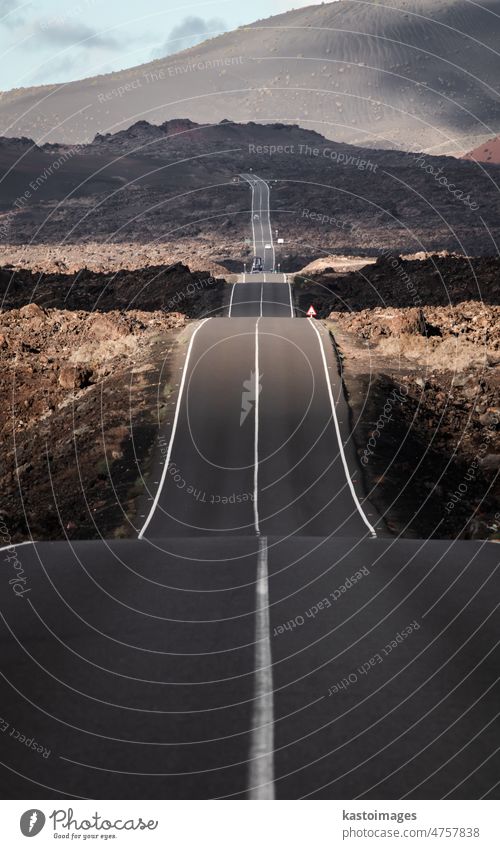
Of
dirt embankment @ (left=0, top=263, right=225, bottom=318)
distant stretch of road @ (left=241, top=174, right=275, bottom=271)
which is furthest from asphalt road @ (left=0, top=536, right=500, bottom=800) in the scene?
distant stretch of road @ (left=241, top=174, right=275, bottom=271)

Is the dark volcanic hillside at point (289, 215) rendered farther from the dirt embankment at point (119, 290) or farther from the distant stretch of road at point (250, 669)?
the distant stretch of road at point (250, 669)

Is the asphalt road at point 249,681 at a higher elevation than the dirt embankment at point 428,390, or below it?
below

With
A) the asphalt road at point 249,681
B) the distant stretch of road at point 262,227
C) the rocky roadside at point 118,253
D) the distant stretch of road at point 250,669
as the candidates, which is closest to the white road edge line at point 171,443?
the distant stretch of road at point 250,669

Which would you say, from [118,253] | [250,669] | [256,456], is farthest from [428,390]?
[118,253]

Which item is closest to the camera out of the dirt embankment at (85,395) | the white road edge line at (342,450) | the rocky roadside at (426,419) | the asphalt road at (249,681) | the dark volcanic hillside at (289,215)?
the asphalt road at (249,681)

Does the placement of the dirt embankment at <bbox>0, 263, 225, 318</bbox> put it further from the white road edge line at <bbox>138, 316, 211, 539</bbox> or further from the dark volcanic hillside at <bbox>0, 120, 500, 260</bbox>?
the dark volcanic hillside at <bbox>0, 120, 500, 260</bbox>

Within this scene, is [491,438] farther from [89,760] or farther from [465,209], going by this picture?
[465,209]
